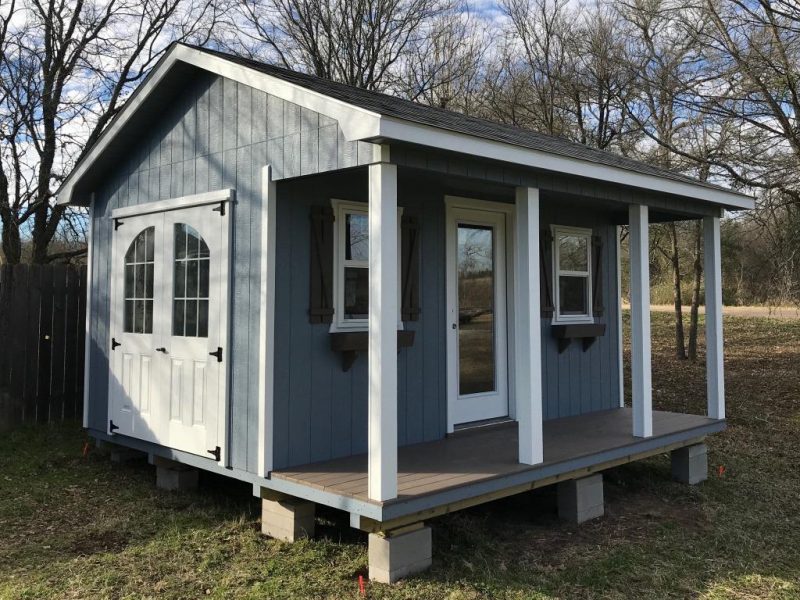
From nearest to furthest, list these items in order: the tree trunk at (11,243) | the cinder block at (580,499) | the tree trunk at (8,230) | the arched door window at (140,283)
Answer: the cinder block at (580,499) < the arched door window at (140,283) < the tree trunk at (8,230) < the tree trunk at (11,243)

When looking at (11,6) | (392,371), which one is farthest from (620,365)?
(11,6)

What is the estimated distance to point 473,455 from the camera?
5023mm

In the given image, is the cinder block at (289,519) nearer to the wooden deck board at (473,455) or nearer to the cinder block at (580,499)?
the wooden deck board at (473,455)

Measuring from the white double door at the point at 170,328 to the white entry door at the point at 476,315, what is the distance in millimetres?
1898

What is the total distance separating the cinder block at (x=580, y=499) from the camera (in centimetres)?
517

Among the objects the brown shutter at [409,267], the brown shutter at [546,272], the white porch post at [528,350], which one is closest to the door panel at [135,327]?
the brown shutter at [409,267]

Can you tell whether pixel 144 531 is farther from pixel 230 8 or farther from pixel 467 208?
pixel 230 8

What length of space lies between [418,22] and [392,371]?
12.4 metres

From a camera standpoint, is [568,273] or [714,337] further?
[568,273]

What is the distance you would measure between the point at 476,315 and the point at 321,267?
178 centimetres

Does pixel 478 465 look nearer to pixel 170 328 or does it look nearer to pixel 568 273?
pixel 170 328

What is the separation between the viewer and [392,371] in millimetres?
3953

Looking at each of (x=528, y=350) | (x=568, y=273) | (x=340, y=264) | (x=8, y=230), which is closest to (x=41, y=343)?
(x=8, y=230)

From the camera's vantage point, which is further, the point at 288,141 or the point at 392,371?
the point at 288,141
